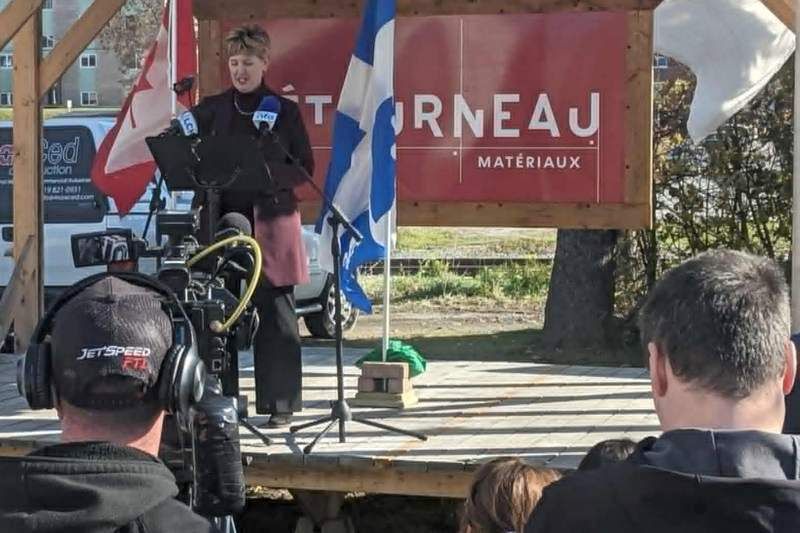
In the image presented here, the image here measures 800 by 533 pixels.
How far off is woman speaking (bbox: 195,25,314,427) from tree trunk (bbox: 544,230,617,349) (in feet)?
17.5

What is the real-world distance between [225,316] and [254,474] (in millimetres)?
971

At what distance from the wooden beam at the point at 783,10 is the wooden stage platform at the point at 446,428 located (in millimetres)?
1998

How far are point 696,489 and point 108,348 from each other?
0.91m

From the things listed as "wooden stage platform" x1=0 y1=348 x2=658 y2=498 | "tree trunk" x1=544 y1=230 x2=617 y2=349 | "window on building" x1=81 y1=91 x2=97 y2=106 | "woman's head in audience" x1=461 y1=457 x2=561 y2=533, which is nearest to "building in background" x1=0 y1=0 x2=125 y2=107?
"window on building" x1=81 y1=91 x2=97 y2=106

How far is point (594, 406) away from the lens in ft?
23.0

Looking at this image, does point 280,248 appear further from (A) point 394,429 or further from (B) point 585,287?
(B) point 585,287

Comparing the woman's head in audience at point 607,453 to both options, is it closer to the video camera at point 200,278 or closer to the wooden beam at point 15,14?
the video camera at point 200,278


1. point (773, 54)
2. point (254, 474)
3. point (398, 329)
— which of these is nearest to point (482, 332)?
point (398, 329)

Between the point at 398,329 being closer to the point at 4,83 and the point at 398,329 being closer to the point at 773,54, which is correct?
the point at 773,54

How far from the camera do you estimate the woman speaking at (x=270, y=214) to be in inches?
235

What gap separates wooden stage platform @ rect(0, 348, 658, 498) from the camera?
225 inches

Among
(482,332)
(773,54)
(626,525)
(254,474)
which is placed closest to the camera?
(626,525)

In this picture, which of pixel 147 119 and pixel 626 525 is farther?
pixel 147 119

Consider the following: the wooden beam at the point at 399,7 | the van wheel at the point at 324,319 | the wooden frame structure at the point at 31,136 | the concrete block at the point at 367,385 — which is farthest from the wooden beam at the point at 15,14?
the van wheel at the point at 324,319
